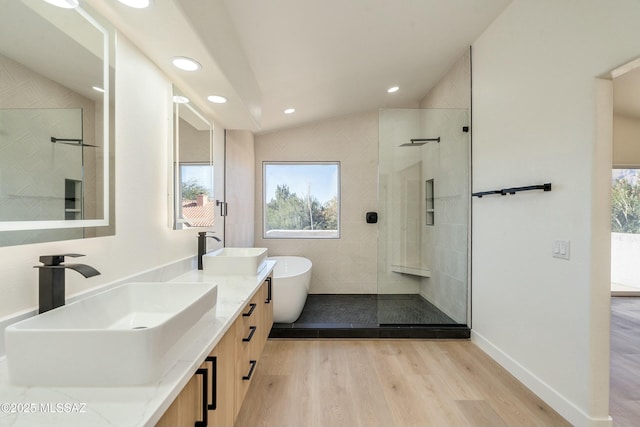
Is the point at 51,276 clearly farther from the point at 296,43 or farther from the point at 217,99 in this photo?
the point at 296,43

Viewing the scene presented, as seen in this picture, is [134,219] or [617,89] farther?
[617,89]

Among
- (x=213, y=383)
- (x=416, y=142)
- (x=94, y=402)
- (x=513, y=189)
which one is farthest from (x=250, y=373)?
(x=416, y=142)

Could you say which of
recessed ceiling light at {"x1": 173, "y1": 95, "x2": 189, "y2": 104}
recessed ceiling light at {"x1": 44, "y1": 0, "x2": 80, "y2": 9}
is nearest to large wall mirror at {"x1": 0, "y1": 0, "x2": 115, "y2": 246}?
recessed ceiling light at {"x1": 44, "y1": 0, "x2": 80, "y2": 9}

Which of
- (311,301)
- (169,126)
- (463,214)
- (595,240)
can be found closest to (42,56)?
(169,126)

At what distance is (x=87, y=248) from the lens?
1.21 metres

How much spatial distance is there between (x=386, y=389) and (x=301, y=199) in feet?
9.79

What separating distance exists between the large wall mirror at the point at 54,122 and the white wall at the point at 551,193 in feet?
8.38

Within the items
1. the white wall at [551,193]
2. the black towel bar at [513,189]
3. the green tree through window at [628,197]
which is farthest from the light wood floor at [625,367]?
the black towel bar at [513,189]

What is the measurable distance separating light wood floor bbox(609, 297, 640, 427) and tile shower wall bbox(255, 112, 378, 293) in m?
2.62

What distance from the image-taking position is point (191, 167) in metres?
2.18

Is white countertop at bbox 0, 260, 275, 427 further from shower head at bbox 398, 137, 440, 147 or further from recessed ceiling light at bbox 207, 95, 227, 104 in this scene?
shower head at bbox 398, 137, 440, 147

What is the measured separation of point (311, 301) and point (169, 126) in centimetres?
291

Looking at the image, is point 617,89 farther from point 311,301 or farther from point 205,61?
point 311,301

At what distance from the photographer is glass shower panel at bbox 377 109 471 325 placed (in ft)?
10.1
